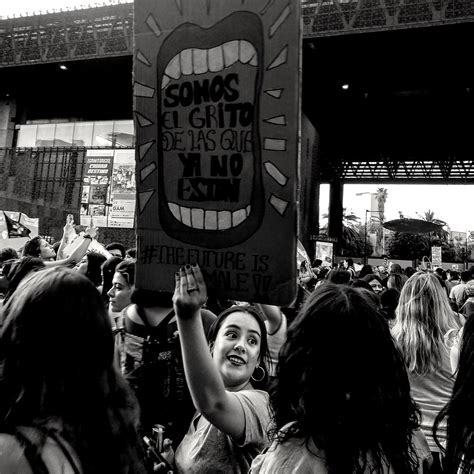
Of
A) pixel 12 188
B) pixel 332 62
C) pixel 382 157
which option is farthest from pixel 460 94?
pixel 12 188

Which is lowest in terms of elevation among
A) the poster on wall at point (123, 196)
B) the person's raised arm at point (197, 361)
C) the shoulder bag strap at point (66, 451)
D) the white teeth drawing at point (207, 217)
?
the shoulder bag strap at point (66, 451)

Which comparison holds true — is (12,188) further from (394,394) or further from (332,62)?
(394,394)

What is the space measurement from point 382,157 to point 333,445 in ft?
81.0

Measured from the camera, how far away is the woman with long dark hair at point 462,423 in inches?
48.9

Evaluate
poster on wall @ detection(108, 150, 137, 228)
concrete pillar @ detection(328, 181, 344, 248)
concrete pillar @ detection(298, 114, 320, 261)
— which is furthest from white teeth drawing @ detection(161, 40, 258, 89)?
concrete pillar @ detection(328, 181, 344, 248)

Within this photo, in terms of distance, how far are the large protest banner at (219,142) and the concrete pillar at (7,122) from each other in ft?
79.8

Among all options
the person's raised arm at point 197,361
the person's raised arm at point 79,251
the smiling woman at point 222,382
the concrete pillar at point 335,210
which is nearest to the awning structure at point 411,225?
the concrete pillar at point 335,210

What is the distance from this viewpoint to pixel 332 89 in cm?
1709

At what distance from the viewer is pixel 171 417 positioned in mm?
1933

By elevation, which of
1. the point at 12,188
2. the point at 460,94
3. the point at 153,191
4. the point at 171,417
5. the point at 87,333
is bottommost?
the point at 171,417

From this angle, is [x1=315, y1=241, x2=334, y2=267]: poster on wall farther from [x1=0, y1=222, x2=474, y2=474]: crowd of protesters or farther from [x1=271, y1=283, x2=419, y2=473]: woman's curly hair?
[x1=271, y1=283, x2=419, y2=473]: woman's curly hair

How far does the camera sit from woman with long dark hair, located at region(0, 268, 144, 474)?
100cm

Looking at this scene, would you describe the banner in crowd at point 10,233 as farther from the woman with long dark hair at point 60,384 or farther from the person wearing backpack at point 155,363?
the woman with long dark hair at point 60,384

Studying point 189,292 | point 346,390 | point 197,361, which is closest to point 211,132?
point 189,292
